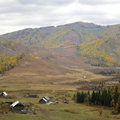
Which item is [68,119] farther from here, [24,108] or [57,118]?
[24,108]

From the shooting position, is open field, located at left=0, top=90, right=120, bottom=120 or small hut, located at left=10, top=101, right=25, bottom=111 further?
small hut, located at left=10, top=101, right=25, bottom=111

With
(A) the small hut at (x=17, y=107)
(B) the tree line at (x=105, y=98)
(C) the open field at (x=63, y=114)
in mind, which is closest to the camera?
(C) the open field at (x=63, y=114)

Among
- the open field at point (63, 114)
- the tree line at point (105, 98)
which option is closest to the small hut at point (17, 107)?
the open field at point (63, 114)

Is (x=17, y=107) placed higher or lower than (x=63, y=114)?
higher

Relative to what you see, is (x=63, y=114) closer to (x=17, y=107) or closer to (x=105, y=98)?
(x=17, y=107)

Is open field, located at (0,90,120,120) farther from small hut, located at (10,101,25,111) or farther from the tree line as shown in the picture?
the tree line

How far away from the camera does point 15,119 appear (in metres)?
57.2

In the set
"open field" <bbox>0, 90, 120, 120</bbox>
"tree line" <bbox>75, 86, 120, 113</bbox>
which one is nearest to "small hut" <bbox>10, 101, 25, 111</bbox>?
"open field" <bbox>0, 90, 120, 120</bbox>

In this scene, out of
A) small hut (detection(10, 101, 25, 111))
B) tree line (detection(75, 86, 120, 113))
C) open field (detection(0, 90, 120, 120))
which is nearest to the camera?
open field (detection(0, 90, 120, 120))

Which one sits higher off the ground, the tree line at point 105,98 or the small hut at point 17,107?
the small hut at point 17,107

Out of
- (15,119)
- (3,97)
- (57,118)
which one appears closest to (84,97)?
(3,97)

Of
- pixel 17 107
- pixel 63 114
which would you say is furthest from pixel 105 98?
pixel 17 107

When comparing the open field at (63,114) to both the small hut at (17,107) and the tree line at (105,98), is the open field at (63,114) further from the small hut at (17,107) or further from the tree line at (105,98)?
the tree line at (105,98)

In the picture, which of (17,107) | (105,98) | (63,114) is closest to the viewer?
(63,114)
